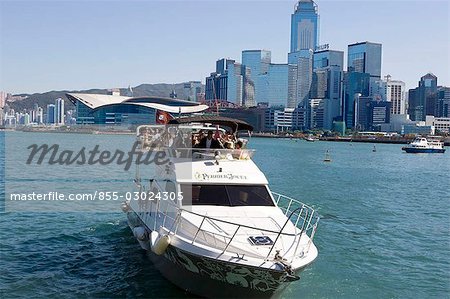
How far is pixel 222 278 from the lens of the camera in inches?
410

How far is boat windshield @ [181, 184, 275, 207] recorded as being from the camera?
12734 mm

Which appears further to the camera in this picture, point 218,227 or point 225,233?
point 218,227

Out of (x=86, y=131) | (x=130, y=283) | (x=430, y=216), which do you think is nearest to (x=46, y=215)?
(x=130, y=283)

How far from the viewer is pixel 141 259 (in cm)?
1470

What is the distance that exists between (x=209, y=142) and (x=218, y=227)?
13.6 ft

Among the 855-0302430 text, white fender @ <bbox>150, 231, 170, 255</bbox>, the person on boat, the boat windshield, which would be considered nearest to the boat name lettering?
the boat windshield

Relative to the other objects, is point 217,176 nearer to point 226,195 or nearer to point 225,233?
point 226,195

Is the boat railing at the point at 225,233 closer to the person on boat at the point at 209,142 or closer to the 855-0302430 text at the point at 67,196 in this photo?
the person on boat at the point at 209,142

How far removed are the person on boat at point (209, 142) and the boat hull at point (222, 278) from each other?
420 centimetres

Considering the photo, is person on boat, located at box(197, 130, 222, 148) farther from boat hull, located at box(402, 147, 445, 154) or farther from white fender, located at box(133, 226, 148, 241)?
boat hull, located at box(402, 147, 445, 154)

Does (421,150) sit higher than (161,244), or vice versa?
(161,244)

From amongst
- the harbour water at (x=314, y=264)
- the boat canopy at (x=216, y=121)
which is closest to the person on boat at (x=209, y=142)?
the boat canopy at (x=216, y=121)

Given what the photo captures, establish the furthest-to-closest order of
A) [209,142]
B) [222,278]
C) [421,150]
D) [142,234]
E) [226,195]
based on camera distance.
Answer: [421,150] → [209,142] → [142,234] → [226,195] → [222,278]

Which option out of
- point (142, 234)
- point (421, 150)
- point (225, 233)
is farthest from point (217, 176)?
point (421, 150)
